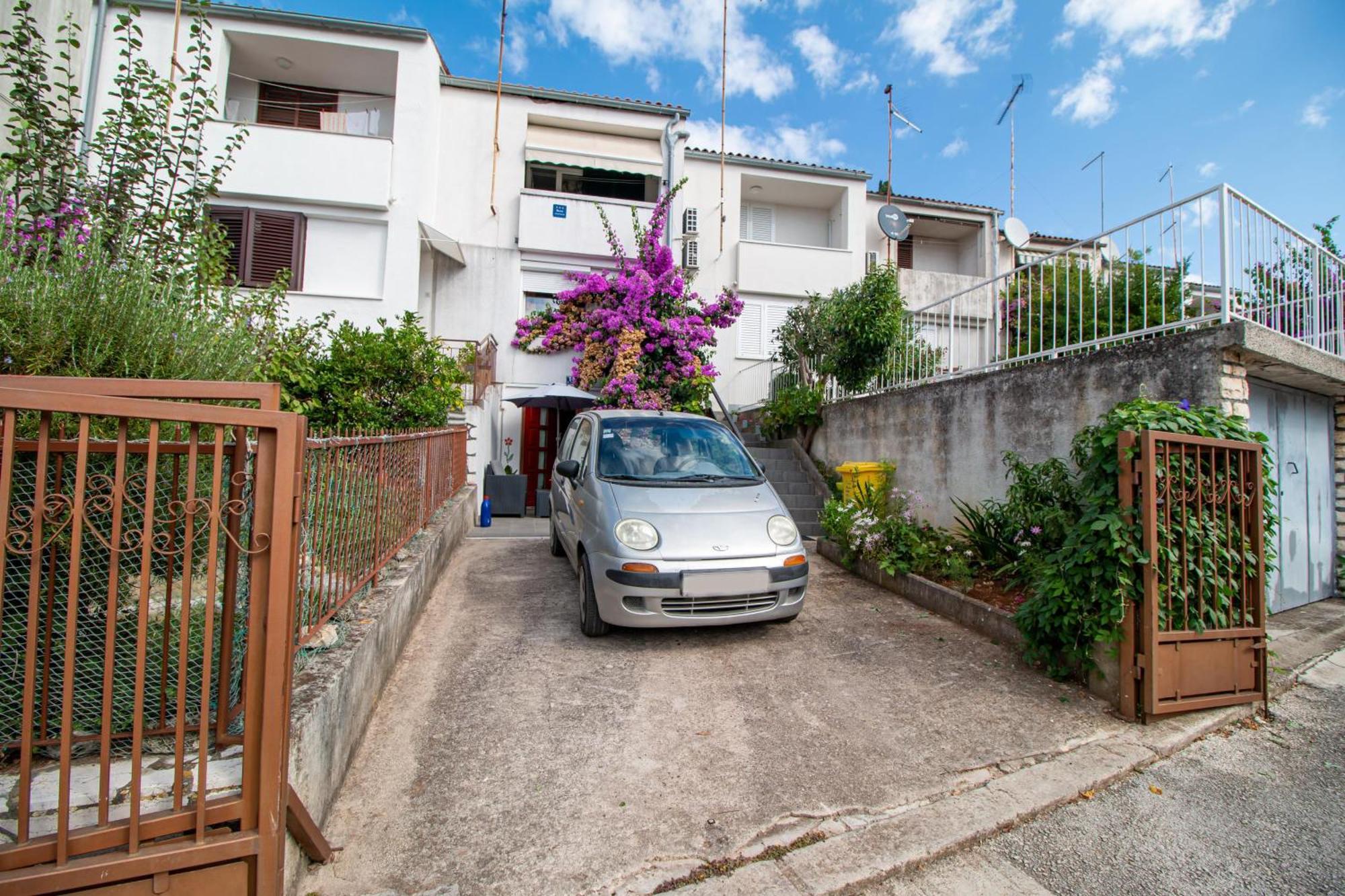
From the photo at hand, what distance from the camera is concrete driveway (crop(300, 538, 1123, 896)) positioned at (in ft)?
7.30

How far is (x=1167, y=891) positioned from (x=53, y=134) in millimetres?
6708

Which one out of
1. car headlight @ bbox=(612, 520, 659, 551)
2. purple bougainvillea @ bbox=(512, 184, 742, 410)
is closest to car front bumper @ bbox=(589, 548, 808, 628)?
car headlight @ bbox=(612, 520, 659, 551)

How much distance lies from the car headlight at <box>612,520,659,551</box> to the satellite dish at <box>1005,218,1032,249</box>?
47.0ft

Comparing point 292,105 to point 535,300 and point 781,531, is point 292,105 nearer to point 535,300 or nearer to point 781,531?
point 535,300

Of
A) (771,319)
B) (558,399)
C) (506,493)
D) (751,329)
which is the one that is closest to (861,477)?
(506,493)

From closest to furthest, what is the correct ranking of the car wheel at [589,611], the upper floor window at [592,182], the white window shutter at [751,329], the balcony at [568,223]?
1. the car wheel at [589,611]
2. the balcony at [568,223]
3. the upper floor window at [592,182]
4. the white window shutter at [751,329]

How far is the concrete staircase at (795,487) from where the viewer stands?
8.42m

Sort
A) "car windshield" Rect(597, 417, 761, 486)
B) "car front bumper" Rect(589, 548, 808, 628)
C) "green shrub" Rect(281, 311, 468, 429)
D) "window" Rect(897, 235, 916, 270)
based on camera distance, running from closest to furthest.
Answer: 1. "car front bumper" Rect(589, 548, 808, 628)
2. "car windshield" Rect(597, 417, 761, 486)
3. "green shrub" Rect(281, 311, 468, 429)
4. "window" Rect(897, 235, 916, 270)

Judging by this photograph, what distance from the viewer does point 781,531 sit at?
4371 mm

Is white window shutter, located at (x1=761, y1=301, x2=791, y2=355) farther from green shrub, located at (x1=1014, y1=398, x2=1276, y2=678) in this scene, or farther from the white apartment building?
green shrub, located at (x1=1014, y1=398, x2=1276, y2=678)

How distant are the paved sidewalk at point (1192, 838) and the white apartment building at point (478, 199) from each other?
28.2 feet

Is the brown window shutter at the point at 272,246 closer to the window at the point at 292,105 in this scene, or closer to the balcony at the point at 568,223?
the window at the point at 292,105

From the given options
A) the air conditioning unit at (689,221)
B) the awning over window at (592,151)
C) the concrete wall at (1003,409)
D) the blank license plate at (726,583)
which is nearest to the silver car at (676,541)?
the blank license plate at (726,583)

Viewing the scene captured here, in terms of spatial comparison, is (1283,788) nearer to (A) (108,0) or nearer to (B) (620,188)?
(B) (620,188)
